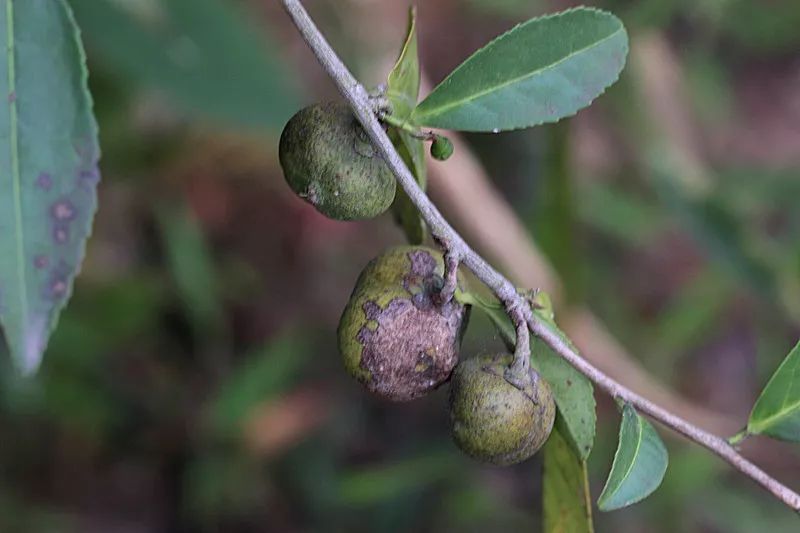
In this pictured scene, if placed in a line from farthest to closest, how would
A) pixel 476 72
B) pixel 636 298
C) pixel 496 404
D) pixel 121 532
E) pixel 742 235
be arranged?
1. pixel 636 298
2. pixel 121 532
3. pixel 742 235
4. pixel 476 72
5. pixel 496 404

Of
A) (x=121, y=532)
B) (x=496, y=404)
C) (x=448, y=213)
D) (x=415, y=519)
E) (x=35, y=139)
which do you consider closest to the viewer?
(x=496, y=404)

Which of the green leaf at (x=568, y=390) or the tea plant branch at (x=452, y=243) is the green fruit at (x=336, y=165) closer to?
the tea plant branch at (x=452, y=243)

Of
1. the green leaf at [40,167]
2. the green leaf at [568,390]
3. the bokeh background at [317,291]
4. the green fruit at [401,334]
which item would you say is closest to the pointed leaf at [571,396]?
the green leaf at [568,390]

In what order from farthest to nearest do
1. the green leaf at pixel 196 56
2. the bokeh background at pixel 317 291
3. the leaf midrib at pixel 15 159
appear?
1. the bokeh background at pixel 317 291
2. the green leaf at pixel 196 56
3. the leaf midrib at pixel 15 159

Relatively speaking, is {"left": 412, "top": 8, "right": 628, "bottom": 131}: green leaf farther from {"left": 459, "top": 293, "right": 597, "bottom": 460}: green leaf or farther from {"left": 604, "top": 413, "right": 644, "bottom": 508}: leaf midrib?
{"left": 604, "top": 413, "right": 644, "bottom": 508}: leaf midrib

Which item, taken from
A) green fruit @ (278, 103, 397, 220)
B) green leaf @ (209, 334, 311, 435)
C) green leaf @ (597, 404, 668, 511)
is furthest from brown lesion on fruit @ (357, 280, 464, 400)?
green leaf @ (209, 334, 311, 435)

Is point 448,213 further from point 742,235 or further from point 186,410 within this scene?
point 186,410

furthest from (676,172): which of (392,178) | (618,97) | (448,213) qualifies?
(392,178)
